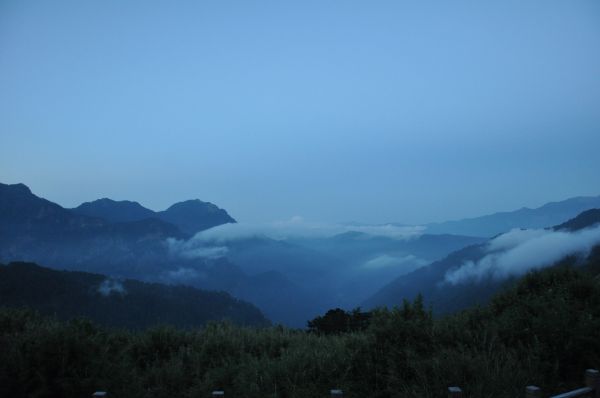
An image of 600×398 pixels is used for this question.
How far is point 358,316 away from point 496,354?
56.4 feet

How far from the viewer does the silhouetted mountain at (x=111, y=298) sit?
393 ft

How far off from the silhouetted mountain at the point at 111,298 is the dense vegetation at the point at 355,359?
347 feet

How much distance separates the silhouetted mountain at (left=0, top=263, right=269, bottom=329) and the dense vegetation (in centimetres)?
10573

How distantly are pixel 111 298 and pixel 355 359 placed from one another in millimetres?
148861

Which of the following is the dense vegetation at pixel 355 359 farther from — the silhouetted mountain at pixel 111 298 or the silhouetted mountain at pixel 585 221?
the silhouetted mountain at pixel 585 221

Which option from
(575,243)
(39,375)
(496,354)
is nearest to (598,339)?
(496,354)

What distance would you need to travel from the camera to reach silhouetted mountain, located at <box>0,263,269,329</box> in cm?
11981

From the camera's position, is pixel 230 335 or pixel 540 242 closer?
pixel 230 335

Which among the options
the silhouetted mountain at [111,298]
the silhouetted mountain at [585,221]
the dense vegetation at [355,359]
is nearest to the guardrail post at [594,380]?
the dense vegetation at [355,359]

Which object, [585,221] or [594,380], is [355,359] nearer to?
[594,380]

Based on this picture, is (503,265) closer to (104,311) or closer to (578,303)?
(104,311)

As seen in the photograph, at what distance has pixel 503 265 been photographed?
16012cm

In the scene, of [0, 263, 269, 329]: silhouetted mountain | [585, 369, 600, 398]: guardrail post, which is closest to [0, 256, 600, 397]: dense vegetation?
[585, 369, 600, 398]: guardrail post

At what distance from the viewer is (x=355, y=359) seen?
306 inches
